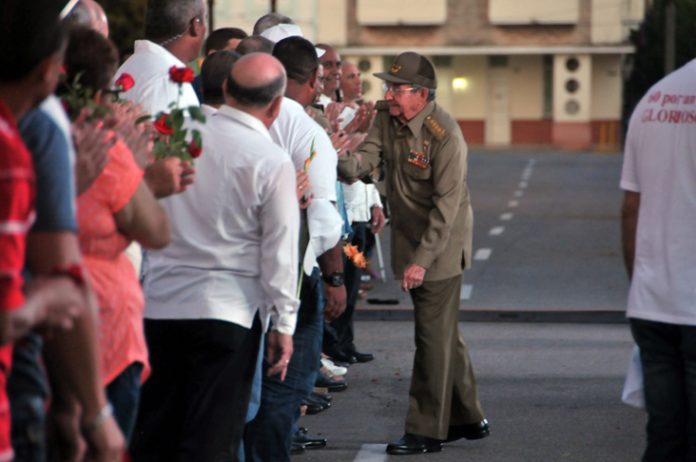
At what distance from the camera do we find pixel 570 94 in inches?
3039

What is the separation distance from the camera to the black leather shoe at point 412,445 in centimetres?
818

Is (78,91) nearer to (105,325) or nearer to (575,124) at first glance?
(105,325)

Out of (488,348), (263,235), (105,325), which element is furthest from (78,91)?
(488,348)

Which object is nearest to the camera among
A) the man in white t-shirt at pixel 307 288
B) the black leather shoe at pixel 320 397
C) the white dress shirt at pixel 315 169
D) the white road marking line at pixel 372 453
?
the man in white t-shirt at pixel 307 288

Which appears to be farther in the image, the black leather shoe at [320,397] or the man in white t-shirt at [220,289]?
the black leather shoe at [320,397]

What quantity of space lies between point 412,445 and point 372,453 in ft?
0.64

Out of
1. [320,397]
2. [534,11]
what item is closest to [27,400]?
[320,397]

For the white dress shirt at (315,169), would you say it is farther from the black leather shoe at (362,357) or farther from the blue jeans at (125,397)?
the black leather shoe at (362,357)

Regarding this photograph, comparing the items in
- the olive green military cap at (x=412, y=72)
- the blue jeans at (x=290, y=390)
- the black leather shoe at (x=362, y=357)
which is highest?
the olive green military cap at (x=412, y=72)

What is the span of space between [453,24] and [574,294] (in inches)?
2524

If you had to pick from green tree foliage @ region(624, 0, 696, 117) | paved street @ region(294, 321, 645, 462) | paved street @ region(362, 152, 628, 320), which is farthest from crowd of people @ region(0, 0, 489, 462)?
green tree foliage @ region(624, 0, 696, 117)

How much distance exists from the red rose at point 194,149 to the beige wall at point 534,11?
7306 centimetres

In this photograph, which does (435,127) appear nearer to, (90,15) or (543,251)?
(90,15)

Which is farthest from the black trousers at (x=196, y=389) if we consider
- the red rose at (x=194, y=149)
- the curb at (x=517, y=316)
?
the curb at (x=517, y=316)
